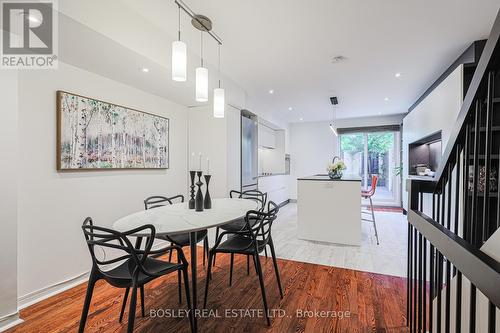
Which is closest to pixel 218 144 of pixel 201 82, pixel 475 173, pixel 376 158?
pixel 201 82

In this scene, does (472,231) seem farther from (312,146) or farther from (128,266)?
(312,146)

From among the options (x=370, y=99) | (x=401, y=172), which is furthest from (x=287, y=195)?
(x=370, y=99)

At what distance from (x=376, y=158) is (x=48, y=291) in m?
7.55

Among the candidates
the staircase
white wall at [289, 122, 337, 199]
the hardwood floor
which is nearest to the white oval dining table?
the hardwood floor

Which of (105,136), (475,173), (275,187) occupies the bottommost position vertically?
(275,187)

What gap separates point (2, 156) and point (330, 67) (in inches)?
143

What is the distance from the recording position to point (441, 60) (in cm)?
316

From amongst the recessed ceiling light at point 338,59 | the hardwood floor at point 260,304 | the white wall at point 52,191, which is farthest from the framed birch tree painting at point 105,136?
the recessed ceiling light at point 338,59

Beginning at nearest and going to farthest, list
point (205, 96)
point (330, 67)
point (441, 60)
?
point (205, 96)
point (441, 60)
point (330, 67)

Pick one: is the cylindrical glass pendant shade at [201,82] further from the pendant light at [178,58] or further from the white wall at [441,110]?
the white wall at [441,110]

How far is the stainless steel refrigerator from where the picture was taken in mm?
4172

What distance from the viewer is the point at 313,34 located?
2.51 m

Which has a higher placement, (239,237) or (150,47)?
(150,47)

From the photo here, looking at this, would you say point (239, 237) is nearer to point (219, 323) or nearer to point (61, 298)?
point (219, 323)
